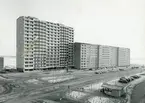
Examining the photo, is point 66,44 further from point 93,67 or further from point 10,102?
point 10,102

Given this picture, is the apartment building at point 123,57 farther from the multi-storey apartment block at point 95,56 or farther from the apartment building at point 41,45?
the apartment building at point 41,45

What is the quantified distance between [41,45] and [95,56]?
26.2m

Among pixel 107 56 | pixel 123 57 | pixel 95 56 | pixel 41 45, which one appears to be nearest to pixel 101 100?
pixel 41 45

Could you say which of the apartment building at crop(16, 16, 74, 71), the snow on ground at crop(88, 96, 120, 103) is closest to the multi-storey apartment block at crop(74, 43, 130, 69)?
the apartment building at crop(16, 16, 74, 71)

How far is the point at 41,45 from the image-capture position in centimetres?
4938

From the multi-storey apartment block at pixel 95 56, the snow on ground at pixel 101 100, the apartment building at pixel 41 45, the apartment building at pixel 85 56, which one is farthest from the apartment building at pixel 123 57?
the snow on ground at pixel 101 100

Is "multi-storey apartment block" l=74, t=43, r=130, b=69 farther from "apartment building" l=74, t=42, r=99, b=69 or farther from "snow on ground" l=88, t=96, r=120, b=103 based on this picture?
"snow on ground" l=88, t=96, r=120, b=103

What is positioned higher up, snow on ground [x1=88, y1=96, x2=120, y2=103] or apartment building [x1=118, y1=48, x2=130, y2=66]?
apartment building [x1=118, y1=48, x2=130, y2=66]

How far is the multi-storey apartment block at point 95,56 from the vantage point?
5738 centimetres

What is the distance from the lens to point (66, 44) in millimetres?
58656

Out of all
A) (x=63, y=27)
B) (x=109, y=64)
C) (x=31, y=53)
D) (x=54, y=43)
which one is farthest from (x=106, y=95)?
(x=109, y=64)

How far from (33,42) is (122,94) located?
3650 cm

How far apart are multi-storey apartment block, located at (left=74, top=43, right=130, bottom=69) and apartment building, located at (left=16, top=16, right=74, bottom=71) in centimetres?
406

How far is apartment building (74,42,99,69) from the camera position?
5703 cm
